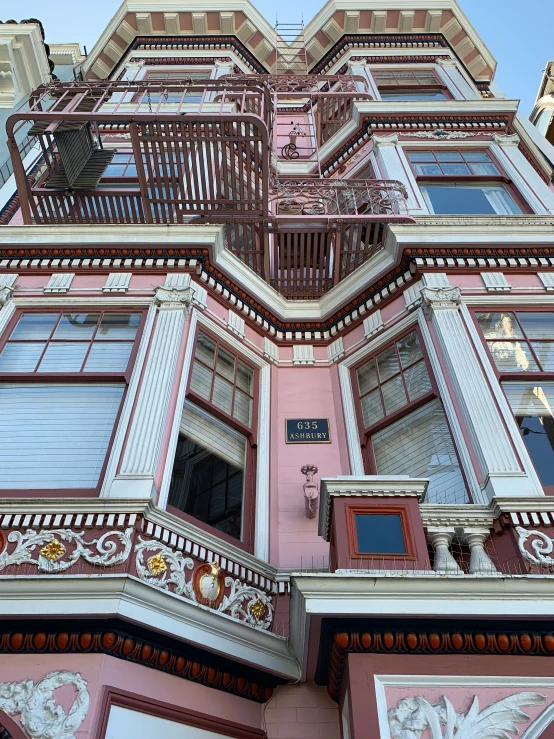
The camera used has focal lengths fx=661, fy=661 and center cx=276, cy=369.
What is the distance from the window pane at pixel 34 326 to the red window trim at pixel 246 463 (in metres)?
1.83

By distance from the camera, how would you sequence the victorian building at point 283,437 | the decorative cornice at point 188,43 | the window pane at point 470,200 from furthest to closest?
the decorative cornice at point 188,43
the window pane at point 470,200
the victorian building at point 283,437

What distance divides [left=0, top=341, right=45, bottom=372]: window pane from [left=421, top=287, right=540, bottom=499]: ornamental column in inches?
189

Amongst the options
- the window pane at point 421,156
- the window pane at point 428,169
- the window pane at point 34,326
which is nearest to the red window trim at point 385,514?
the window pane at point 34,326

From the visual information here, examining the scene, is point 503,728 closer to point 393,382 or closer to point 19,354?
point 393,382

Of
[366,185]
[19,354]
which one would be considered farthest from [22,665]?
[366,185]

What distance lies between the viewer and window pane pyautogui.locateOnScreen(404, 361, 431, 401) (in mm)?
7949

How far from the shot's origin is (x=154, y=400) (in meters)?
6.95

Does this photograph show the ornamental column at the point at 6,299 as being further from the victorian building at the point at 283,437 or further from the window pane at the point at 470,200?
the window pane at the point at 470,200

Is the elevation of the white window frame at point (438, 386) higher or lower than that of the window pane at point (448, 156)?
lower

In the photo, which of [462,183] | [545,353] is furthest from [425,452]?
[462,183]

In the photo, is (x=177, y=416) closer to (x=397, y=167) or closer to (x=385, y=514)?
(x=385, y=514)

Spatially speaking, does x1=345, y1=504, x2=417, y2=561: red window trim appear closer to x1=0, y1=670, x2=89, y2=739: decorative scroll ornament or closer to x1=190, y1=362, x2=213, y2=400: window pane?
x1=0, y1=670, x2=89, y2=739: decorative scroll ornament

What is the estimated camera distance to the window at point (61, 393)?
6.59 meters

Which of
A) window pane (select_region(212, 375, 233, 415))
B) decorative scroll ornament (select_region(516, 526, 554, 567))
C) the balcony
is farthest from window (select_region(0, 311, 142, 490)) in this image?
decorative scroll ornament (select_region(516, 526, 554, 567))
